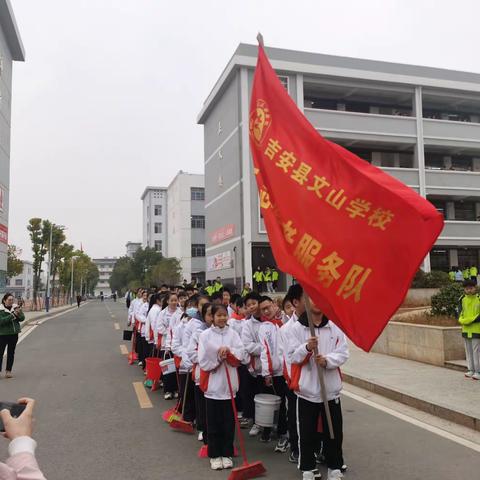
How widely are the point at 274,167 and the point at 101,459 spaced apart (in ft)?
10.9

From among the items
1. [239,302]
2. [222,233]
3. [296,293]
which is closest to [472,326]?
[239,302]

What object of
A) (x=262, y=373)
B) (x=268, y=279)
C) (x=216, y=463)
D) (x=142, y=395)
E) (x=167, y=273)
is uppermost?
(x=167, y=273)

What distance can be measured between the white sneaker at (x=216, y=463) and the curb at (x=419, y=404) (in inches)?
118

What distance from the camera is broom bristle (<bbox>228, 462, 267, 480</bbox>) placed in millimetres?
4430

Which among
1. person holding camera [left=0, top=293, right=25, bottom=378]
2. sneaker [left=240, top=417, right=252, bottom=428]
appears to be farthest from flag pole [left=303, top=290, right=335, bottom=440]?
person holding camera [left=0, top=293, right=25, bottom=378]

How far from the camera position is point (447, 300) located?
11.0 meters

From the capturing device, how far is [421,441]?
541cm

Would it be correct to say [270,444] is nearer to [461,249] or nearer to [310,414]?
[310,414]

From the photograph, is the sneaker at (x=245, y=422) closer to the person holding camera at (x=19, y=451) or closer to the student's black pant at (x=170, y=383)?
the student's black pant at (x=170, y=383)

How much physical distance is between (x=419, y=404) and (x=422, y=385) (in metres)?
0.98

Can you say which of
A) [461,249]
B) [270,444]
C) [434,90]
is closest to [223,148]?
[434,90]

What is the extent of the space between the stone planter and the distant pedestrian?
954mm

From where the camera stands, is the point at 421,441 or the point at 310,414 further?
the point at 421,441

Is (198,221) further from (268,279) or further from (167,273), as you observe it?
(268,279)
